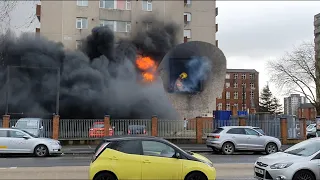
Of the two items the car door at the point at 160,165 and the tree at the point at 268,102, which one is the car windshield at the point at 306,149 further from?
the tree at the point at 268,102

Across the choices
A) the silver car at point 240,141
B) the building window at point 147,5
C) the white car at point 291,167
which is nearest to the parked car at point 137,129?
the silver car at point 240,141

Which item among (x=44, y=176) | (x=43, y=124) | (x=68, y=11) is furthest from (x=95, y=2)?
(x=44, y=176)

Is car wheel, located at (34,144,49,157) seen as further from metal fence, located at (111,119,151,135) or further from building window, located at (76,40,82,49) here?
building window, located at (76,40,82,49)

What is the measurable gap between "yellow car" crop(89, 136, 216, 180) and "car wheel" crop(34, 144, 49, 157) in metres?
9.58

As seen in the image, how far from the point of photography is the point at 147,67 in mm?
40062

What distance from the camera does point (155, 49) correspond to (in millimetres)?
40469

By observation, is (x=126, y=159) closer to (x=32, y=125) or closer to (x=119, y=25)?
(x=32, y=125)

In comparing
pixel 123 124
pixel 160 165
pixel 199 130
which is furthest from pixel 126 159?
pixel 199 130

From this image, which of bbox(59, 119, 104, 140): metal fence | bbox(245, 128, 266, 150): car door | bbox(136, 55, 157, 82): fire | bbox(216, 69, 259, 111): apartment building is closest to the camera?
bbox(245, 128, 266, 150): car door

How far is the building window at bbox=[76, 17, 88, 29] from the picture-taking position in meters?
43.3

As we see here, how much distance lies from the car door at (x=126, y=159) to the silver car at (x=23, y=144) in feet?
32.1

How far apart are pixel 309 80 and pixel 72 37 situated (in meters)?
28.3

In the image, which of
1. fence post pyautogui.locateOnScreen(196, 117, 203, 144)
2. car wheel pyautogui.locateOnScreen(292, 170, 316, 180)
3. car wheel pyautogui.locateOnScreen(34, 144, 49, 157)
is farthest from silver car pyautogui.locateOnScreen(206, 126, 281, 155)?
car wheel pyautogui.locateOnScreen(292, 170, 316, 180)

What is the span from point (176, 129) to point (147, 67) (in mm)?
16196
